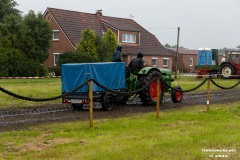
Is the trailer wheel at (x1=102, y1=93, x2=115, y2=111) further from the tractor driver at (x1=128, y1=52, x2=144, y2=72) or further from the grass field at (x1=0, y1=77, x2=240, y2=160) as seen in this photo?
the grass field at (x1=0, y1=77, x2=240, y2=160)

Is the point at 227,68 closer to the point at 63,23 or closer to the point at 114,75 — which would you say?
the point at 63,23

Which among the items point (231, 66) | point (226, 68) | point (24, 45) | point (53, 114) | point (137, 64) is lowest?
point (53, 114)

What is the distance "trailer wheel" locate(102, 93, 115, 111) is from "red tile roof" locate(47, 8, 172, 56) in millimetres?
30205

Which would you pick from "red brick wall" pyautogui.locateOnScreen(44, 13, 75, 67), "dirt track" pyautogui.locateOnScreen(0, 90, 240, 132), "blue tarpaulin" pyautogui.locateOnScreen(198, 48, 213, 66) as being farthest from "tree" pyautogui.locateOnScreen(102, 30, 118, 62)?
"dirt track" pyautogui.locateOnScreen(0, 90, 240, 132)

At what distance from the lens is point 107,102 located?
13.6 meters

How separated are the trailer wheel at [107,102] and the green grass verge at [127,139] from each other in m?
2.22

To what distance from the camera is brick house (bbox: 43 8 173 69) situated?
44.6 meters

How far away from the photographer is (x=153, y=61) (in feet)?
172

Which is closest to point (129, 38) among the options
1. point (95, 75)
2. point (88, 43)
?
point (88, 43)

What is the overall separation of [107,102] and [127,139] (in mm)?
5214

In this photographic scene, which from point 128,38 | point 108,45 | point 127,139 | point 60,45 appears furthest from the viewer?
point 128,38

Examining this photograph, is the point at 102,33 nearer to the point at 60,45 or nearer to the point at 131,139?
the point at 60,45

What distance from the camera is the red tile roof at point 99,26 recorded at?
44875mm

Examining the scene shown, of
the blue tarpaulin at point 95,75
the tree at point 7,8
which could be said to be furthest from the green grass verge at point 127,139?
the tree at point 7,8
